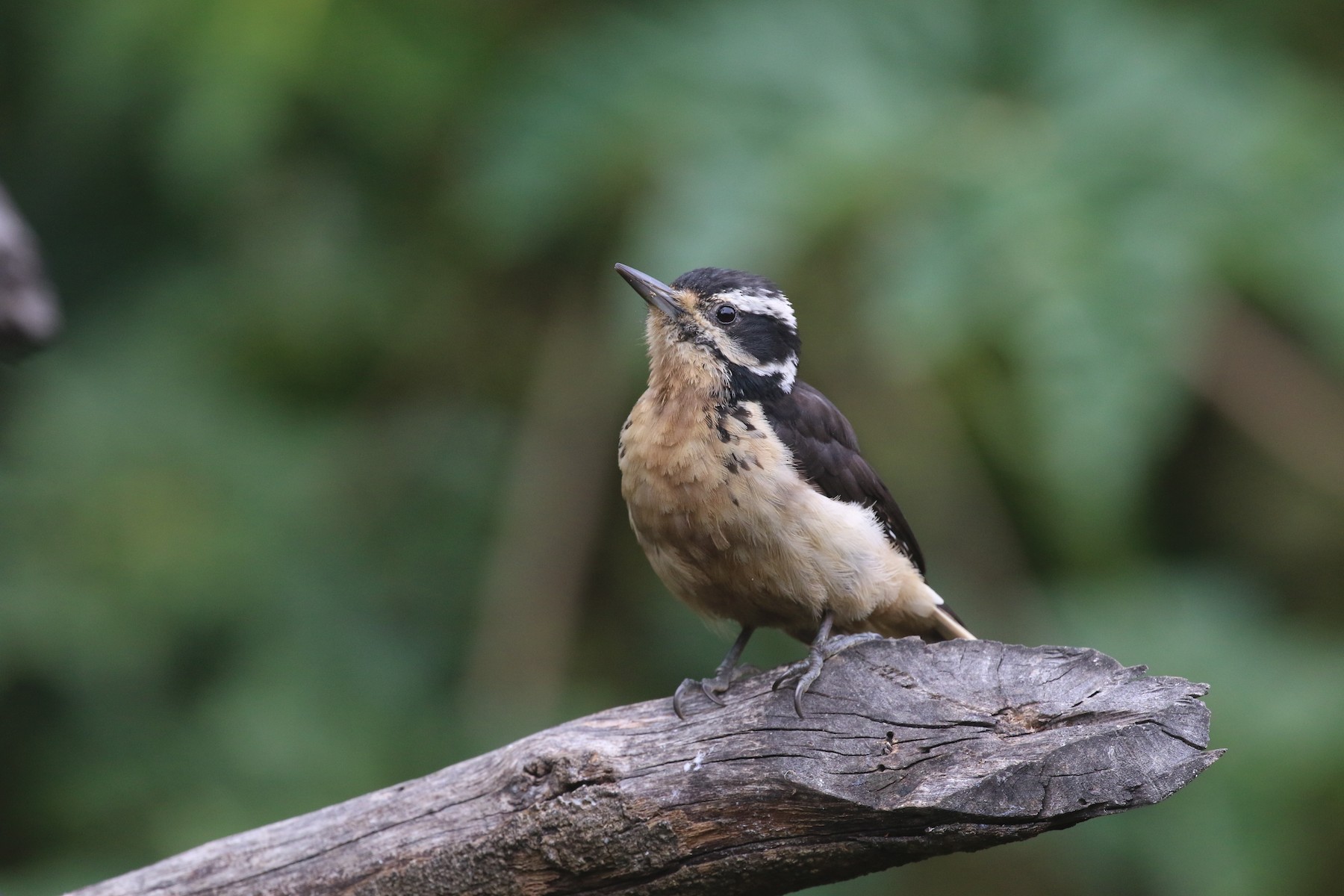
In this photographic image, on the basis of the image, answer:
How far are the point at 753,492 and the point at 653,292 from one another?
929 millimetres

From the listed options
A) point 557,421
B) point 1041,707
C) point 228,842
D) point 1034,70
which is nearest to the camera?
point 1041,707

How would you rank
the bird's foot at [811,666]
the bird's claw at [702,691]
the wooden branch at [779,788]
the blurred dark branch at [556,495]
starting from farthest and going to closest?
the blurred dark branch at [556,495], the bird's claw at [702,691], the bird's foot at [811,666], the wooden branch at [779,788]

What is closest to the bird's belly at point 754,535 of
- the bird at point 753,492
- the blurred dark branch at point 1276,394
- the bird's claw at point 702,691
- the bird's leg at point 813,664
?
the bird at point 753,492

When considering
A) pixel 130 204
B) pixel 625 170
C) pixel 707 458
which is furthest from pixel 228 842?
pixel 130 204

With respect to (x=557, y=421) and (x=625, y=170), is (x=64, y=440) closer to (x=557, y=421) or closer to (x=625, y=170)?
(x=557, y=421)

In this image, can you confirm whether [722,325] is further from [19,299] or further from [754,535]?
[19,299]

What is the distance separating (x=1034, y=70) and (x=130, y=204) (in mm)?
4224

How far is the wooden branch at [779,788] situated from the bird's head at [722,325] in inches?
49.9

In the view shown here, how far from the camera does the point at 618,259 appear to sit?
5953mm

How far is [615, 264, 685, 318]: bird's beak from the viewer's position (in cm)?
468

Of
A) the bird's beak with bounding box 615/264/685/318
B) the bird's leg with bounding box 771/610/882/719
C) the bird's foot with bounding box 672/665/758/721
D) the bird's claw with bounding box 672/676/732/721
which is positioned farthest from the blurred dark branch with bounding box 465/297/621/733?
the bird's leg with bounding box 771/610/882/719

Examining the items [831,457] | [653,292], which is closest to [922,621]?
[831,457]

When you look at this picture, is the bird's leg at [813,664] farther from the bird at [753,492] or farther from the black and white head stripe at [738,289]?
the black and white head stripe at [738,289]

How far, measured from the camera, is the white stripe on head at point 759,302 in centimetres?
469
